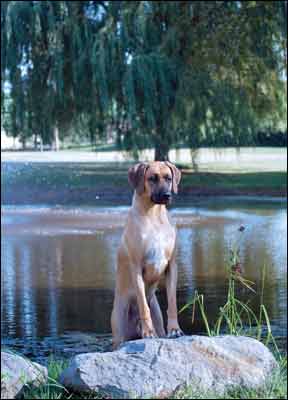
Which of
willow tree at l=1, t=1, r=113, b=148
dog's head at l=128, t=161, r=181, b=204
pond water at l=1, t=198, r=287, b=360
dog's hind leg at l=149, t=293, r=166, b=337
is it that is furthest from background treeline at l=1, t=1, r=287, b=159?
dog's head at l=128, t=161, r=181, b=204

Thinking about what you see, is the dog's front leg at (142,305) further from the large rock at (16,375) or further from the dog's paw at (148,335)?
the large rock at (16,375)

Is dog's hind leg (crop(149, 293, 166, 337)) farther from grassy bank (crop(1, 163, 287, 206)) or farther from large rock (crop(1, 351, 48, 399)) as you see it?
grassy bank (crop(1, 163, 287, 206))

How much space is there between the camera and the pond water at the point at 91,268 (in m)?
8.95

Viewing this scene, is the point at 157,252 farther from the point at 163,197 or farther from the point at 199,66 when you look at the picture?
the point at 199,66

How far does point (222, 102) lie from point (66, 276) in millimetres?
13516

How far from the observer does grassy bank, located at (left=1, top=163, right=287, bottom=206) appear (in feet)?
80.5

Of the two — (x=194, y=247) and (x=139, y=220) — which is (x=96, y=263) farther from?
(x=139, y=220)

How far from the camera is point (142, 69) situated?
23750 mm

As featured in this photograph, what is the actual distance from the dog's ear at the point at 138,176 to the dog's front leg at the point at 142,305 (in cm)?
46

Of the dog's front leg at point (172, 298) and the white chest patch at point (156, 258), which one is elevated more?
the white chest patch at point (156, 258)

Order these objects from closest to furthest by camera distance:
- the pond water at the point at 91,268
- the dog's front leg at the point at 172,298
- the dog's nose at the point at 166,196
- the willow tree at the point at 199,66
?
the dog's nose at the point at 166,196 < the dog's front leg at the point at 172,298 < the pond water at the point at 91,268 < the willow tree at the point at 199,66

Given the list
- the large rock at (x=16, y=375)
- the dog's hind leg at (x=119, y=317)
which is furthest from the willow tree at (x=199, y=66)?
the large rock at (x=16, y=375)

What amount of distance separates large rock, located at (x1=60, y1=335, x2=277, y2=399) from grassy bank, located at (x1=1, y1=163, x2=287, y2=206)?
18.4 m

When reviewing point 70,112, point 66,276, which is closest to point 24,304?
point 66,276
